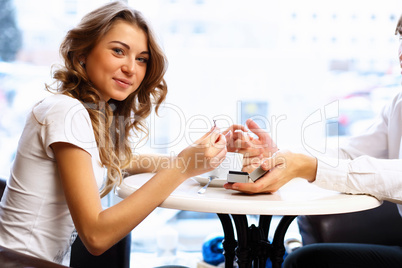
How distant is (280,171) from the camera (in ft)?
4.00

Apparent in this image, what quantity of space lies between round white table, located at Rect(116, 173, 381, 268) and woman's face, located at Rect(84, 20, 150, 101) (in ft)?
1.11

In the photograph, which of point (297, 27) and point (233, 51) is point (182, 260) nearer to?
point (233, 51)

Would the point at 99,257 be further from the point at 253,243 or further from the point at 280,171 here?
the point at 280,171

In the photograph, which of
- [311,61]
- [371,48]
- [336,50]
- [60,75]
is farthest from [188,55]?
[60,75]

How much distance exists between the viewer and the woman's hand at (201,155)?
1.17 metres

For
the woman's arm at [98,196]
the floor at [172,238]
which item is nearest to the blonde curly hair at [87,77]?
the woman's arm at [98,196]

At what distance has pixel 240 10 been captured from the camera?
3.00 meters

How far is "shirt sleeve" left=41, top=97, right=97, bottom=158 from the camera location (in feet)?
A: 3.81

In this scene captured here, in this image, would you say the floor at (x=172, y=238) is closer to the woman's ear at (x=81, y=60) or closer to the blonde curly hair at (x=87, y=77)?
the blonde curly hair at (x=87, y=77)

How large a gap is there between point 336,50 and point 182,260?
6.26ft

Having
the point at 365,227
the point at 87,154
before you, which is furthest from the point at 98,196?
the point at 365,227

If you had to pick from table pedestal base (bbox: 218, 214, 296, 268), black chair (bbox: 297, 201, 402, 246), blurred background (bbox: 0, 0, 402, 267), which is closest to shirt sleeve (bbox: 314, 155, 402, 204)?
table pedestal base (bbox: 218, 214, 296, 268)

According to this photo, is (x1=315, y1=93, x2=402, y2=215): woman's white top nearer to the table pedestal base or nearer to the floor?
the table pedestal base

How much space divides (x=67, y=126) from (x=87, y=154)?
10 centimetres
